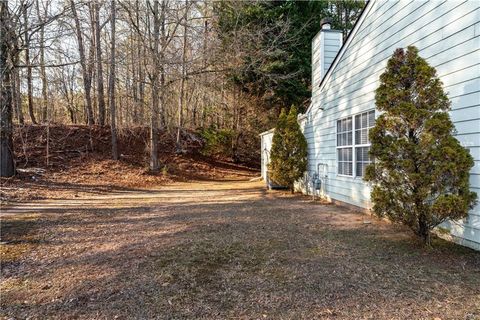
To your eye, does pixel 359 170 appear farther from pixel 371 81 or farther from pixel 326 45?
pixel 326 45

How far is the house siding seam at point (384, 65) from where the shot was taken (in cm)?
384

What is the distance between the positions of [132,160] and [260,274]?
12.6 m

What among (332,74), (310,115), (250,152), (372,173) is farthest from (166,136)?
(372,173)

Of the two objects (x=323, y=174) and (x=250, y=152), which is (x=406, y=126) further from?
(x=250, y=152)

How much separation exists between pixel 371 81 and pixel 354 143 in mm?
1273

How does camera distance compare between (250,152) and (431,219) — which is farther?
(250,152)

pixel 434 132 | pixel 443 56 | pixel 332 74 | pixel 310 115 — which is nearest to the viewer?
pixel 434 132

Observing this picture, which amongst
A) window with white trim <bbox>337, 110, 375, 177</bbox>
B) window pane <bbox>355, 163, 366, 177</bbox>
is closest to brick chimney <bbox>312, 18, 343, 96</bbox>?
window with white trim <bbox>337, 110, 375, 177</bbox>

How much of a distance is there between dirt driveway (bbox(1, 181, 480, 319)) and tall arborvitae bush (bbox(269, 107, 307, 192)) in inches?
129

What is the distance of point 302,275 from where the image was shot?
3.21m

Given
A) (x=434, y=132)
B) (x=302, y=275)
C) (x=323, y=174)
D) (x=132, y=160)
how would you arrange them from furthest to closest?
(x=132, y=160), (x=323, y=174), (x=434, y=132), (x=302, y=275)

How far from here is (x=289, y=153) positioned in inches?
369

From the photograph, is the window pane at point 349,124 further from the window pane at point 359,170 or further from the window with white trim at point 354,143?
the window pane at point 359,170

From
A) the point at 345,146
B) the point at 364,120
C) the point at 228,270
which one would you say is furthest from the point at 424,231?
A: the point at 345,146
